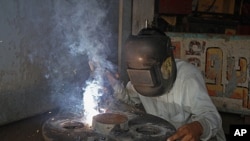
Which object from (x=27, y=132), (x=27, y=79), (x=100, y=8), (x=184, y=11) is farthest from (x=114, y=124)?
(x=184, y=11)

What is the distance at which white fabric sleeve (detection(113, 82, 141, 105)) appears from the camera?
2.98 meters

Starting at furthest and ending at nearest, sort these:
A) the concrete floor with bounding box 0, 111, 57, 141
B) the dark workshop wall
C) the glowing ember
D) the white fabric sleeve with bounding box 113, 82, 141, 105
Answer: the dark workshop wall, the concrete floor with bounding box 0, 111, 57, 141, the white fabric sleeve with bounding box 113, 82, 141, 105, the glowing ember

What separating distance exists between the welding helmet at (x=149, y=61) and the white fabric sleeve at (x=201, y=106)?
0.80ft

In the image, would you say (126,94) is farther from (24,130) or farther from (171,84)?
(24,130)

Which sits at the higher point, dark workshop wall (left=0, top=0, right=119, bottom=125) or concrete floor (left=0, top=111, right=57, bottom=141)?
dark workshop wall (left=0, top=0, right=119, bottom=125)

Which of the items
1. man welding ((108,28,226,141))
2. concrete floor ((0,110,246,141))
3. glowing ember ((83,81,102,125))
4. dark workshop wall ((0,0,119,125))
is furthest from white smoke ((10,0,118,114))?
man welding ((108,28,226,141))

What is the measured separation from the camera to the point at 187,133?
2.00 metres

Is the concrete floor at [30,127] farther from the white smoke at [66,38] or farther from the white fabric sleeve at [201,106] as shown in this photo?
the white fabric sleeve at [201,106]

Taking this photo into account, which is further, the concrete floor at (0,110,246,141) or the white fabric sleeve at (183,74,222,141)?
the concrete floor at (0,110,246,141)

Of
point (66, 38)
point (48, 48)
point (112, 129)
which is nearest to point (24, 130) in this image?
point (48, 48)

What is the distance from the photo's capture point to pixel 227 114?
15.2 feet

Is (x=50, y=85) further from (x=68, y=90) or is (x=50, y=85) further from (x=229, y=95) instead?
(x=229, y=95)

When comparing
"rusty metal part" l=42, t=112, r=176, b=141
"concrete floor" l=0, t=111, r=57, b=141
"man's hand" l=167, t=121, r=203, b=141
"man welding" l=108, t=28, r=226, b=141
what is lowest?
"concrete floor" l=0, t=111, r=57, b=141

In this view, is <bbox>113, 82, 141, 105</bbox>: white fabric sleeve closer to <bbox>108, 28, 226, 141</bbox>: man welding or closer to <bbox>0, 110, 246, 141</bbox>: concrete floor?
<bbox>108, 28, 226, 141</bbox>: man welding
